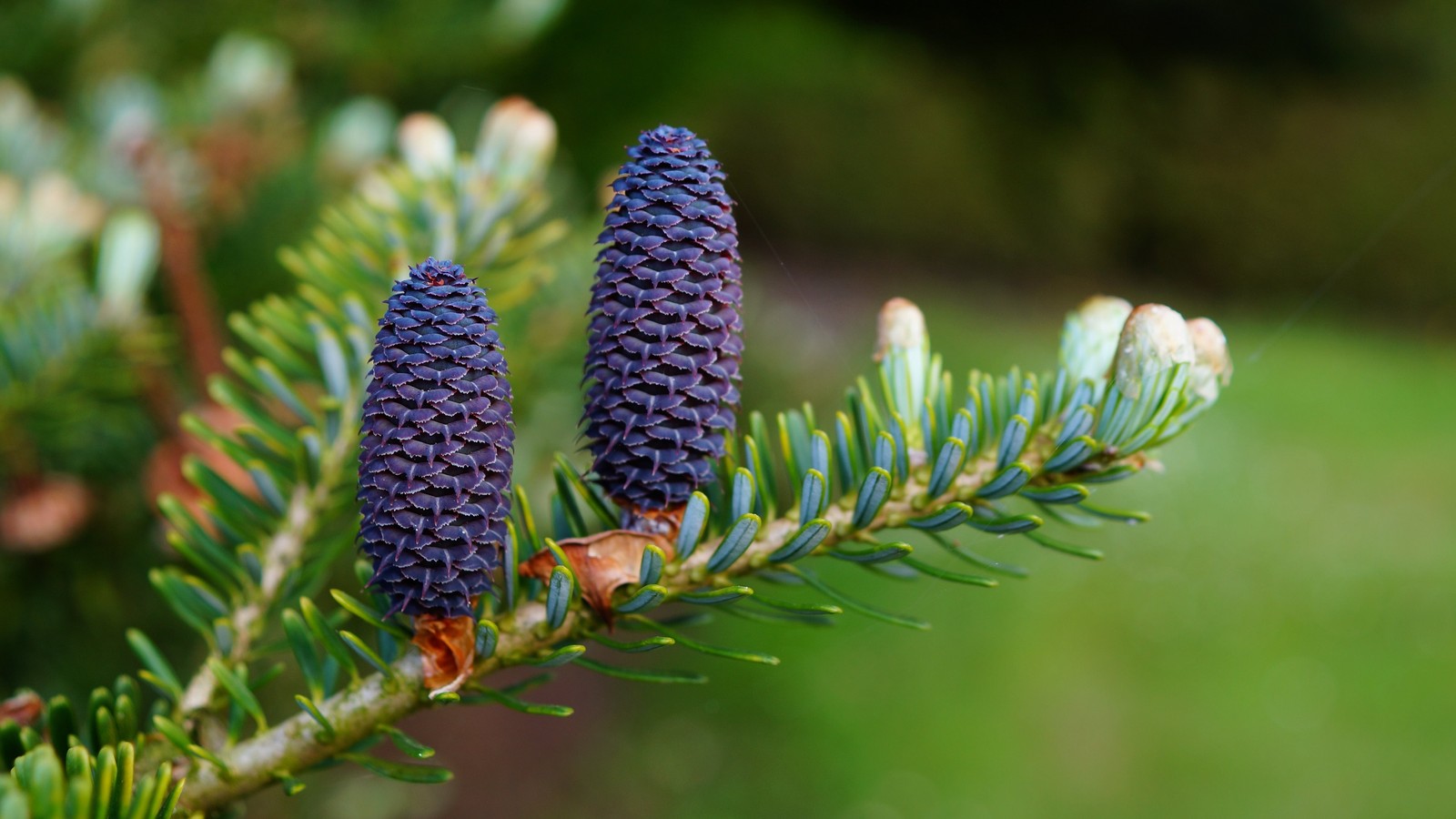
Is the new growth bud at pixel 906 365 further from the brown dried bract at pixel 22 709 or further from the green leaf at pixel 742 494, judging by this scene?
the brown dried bract at pixel 22 709

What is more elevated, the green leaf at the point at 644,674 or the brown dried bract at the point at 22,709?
the green leaf at the point at 644,674

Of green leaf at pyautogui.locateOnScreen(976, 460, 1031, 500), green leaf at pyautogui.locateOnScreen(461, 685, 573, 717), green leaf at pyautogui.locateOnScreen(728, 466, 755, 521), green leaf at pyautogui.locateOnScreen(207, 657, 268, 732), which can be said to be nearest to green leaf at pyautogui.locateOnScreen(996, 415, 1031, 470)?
green leaf at pyautogui.locateOnScreen(976, 460, 1031, 500)

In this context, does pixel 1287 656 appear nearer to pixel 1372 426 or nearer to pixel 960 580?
pixel 1372 426

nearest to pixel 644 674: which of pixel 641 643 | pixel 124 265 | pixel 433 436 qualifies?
pixel 641 643

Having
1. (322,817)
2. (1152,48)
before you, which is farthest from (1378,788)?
(1152,48)

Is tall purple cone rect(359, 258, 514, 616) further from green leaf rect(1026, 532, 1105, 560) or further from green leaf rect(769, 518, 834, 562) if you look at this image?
green leaf rect(1026, 532, 1105, 560)

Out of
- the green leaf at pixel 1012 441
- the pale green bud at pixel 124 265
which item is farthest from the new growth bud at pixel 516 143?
the green leaf at pixel 1012 441
